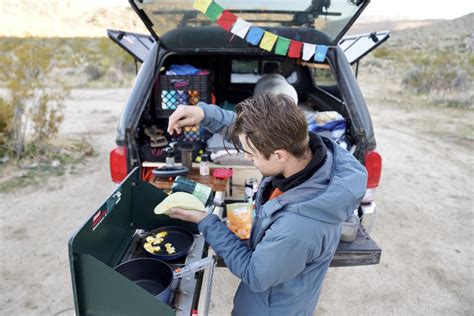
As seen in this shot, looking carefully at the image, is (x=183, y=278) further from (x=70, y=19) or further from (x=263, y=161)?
(x=70, y=19)

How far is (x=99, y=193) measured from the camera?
4371 mm

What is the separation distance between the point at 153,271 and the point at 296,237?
0.69 m

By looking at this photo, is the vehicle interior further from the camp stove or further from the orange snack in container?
the camp stove

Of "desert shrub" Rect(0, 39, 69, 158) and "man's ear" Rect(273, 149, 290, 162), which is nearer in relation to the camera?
"man's ear" Rect(273, 149, 290, 162)

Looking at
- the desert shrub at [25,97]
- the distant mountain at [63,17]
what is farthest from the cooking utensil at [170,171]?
the distant mountain at [63,17]

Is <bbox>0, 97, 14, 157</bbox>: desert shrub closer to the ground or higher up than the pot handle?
closer to the ground

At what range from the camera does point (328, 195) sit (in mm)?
1101

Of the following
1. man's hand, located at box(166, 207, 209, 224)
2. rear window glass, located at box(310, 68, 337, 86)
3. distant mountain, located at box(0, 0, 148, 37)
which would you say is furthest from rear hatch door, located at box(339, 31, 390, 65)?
Result: distant mountain, located at box(0, 0, 148, 37)

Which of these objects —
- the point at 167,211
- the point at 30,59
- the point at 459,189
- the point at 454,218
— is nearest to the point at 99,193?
the point at 30,59

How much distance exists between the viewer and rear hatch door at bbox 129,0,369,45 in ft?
8.84

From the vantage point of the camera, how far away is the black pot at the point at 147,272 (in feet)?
4.65

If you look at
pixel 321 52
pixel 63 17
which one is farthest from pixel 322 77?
pixel 63 17

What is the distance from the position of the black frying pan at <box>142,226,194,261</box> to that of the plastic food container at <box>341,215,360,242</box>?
0.76m

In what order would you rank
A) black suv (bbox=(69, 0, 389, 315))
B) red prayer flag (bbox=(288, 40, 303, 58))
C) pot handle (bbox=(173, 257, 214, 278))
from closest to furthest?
black suv (bbox=(69, 0, 389, 315)), pot handle (bbox=(173, 257, 214, 278)), red prayer flag (bbox=(288, 40, 303, 58))
